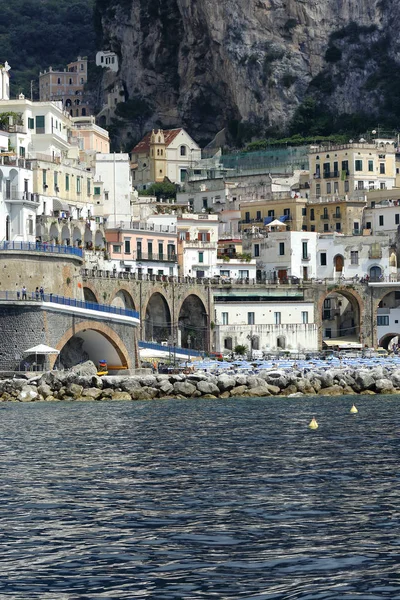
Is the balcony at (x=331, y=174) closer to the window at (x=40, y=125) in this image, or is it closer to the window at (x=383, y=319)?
the window at (x=383, y=319)

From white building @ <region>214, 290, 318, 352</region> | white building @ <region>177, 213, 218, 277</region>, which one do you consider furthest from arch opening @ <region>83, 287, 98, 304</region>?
white building @ <region>177, 213, 218, 277</region>

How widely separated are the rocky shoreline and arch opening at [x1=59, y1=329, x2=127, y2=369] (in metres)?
3.47

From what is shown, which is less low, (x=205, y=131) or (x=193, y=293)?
(x=205, y=131)

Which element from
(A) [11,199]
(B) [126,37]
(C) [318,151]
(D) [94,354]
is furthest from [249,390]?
(B) [126,37]

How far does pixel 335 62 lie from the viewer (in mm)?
138750

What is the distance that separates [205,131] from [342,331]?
49450 millimetres

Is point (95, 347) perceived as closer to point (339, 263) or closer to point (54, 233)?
point (54, 233)

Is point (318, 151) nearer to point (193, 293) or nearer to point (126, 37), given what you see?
point (193, 293)

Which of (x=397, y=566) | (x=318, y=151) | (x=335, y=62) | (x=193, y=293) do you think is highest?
(x=335, y=62)

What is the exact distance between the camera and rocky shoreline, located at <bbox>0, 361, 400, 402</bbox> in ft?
214

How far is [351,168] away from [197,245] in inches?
922

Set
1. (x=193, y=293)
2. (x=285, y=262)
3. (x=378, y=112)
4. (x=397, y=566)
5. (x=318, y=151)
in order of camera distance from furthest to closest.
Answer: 1. (x=378, y=112)
2. (x=318, y=151)
3. (x=285, y=262)
4. (x=193, y=293)
5. (x=397, y=566)

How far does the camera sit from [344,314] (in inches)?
4154

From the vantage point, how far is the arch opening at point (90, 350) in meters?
74.1
